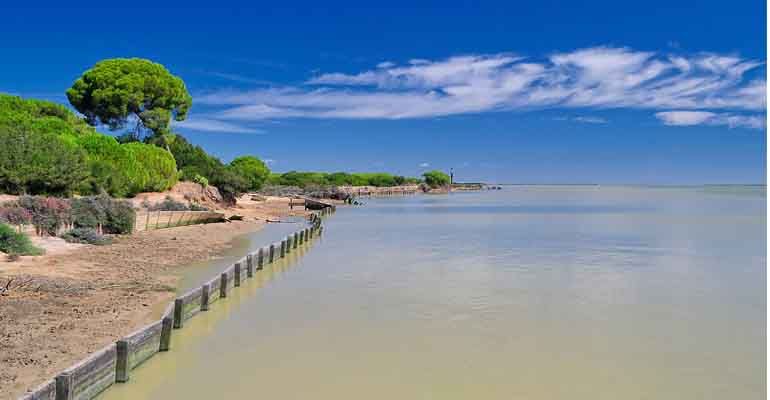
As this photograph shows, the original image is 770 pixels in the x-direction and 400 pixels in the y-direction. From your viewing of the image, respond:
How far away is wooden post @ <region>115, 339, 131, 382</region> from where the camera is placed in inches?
346

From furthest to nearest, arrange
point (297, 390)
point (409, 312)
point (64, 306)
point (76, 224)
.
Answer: point (76, 224) → point (409, 312) → point (64, 306) → point (297, 390)

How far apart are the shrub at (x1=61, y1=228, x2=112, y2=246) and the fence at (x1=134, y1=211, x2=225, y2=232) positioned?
480 centimetres

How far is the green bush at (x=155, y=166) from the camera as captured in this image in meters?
44.1

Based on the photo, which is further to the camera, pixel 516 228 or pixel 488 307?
pixel 516 228

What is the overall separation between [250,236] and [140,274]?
15.2 m

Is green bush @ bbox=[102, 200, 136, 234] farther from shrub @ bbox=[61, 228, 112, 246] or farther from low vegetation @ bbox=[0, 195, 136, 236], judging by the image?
shrub @ bbox=[61, 228, 112, 246]

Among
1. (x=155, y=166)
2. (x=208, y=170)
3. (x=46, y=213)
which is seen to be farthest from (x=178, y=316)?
(x=208, y=170)

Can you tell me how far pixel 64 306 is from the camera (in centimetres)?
1293

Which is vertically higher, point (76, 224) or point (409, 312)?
point (76, 224)

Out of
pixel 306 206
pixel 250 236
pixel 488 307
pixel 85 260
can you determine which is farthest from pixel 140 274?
pixel 306 206

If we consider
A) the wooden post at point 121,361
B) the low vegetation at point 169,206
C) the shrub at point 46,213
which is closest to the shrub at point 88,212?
the shrub at point 46,213

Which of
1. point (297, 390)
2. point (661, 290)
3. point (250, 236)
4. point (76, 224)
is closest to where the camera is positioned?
point (297, 390)

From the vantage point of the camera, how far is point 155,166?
4575cm

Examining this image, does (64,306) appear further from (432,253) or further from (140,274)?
(432,253)
